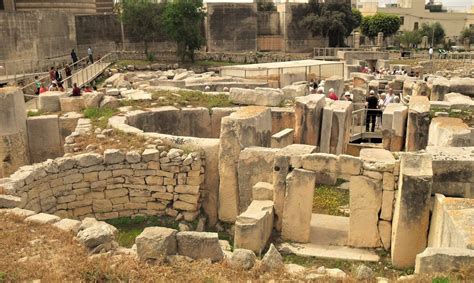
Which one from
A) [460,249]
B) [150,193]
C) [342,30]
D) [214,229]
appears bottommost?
[214,229]

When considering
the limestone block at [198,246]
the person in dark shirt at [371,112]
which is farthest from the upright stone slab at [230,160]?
the person in dark shirt at [371,112]

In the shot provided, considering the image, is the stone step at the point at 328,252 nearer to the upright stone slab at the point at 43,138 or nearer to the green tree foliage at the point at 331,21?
the upright stone slab at the point at 43,138

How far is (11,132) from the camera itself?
10672 mm

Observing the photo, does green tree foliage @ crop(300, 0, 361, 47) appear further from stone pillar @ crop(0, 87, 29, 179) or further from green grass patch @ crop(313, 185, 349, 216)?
stone pillar @ crop(0, 87, 29, 179)

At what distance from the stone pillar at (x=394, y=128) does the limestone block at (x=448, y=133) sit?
4.38ft

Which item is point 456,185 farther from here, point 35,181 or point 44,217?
point 35,181

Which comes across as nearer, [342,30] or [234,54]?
[234,54]

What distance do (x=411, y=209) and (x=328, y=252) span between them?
4.80ft

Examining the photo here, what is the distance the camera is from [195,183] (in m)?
8.94

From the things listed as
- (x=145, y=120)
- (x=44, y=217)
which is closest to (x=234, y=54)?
(x=145, y=120)

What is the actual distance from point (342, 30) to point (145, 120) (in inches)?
1276

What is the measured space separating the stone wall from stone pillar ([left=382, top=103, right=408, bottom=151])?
17.6ft

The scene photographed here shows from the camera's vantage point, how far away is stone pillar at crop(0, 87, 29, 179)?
10547mm

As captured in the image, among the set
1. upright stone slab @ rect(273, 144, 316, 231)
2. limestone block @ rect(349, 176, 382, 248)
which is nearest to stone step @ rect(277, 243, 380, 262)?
limestone block @ rect(349, 176, 382, 248)
